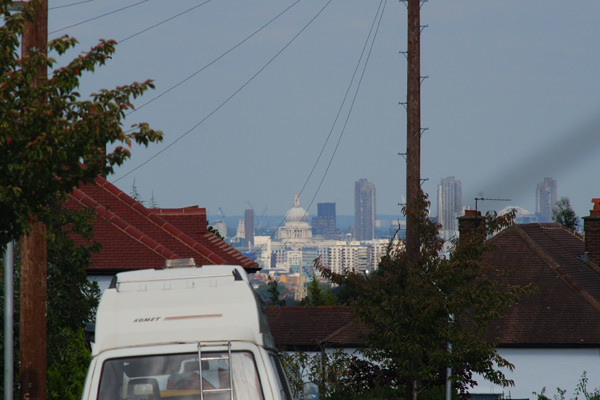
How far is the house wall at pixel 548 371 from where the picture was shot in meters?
31.6

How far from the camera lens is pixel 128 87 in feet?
35.7

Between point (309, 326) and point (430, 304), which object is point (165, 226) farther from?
point (430, 304)

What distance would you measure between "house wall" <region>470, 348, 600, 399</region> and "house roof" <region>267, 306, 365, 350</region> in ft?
17.0

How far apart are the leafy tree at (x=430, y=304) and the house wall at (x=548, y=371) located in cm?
1254

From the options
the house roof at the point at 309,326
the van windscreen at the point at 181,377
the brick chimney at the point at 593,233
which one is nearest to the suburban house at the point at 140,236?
the house roof at the point at 309,326

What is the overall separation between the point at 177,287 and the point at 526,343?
966 inches

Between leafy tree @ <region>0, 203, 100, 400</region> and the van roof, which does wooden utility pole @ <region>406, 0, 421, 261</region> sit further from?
the van roof

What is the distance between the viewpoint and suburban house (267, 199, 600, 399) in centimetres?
3188

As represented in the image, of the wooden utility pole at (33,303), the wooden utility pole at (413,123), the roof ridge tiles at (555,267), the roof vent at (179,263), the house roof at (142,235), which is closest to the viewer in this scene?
the roof vent at (179,263)

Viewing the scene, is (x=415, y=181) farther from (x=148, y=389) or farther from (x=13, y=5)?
(x=148, y=389)

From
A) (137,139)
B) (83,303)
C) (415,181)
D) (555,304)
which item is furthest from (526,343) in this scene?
(137,139)

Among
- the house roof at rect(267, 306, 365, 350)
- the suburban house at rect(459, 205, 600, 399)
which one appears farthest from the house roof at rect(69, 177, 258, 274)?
the suburban house at rect(459, 205, 600, 399)

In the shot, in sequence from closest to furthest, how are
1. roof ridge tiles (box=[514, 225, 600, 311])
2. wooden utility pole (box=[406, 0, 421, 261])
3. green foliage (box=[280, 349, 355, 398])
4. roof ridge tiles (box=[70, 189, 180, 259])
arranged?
wooden utility pole (box=[406, 0, 421, 261]), green foliage (box=[280, 349, 355, 398]), roof ridge tiles (box=[70, 189, 180, 259]), roof ridge tiles (box=[514, 225, 600, 311])

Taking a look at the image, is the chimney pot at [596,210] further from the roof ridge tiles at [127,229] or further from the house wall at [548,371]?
the roof ridge tiles at [127,229]
